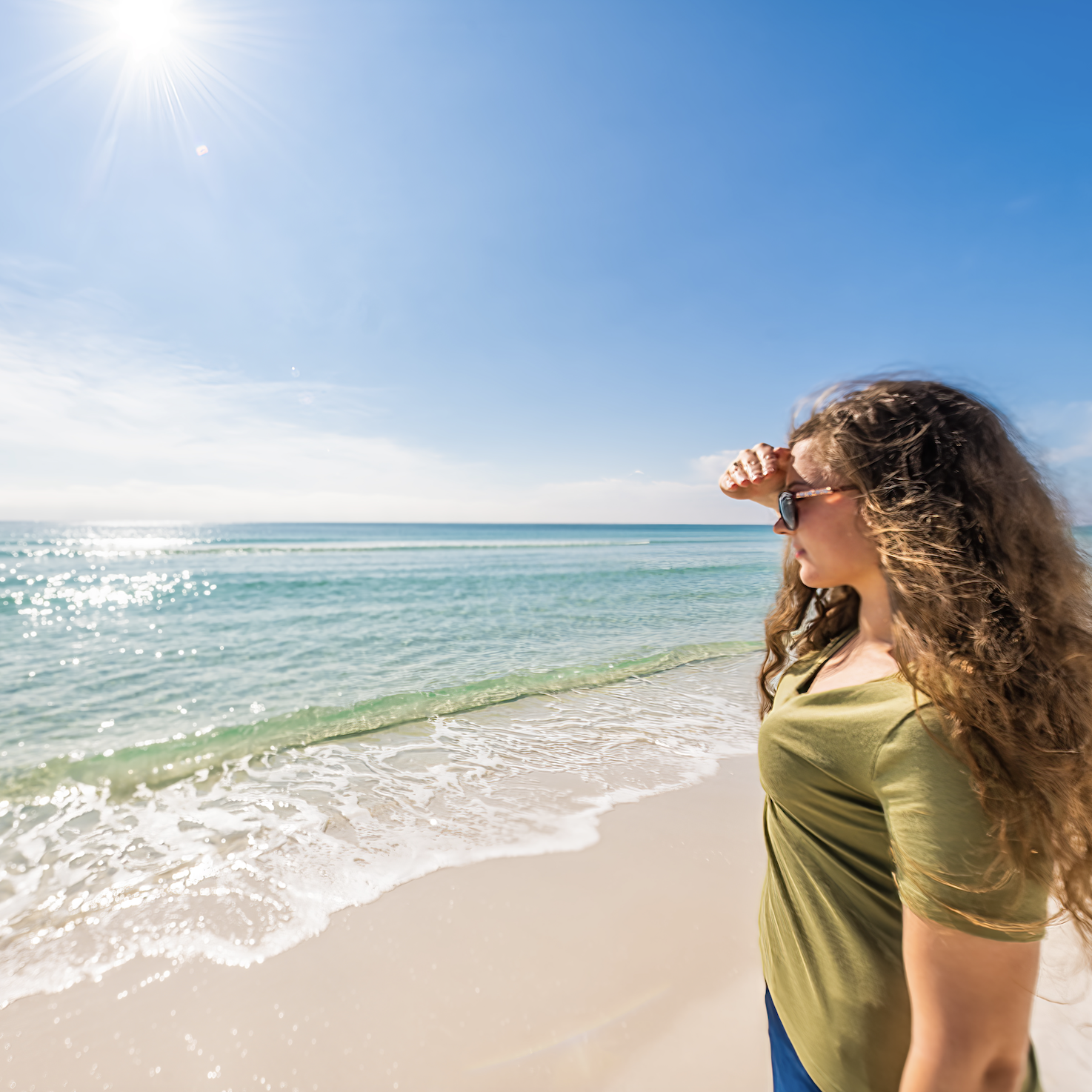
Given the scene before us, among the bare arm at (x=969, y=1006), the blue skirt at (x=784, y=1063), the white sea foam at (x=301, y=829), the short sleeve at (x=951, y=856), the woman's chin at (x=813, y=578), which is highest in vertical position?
the woman's chin at (x=813, y=578)

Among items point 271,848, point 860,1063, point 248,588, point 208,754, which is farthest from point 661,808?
point 248,588

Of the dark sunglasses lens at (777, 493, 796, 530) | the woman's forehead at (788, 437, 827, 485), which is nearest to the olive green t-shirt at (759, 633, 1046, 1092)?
the dark sunglasses lens at (777, 493, 796, 530)

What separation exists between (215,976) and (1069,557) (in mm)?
4282

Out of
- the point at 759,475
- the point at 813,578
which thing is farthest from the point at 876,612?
the point at 759,475

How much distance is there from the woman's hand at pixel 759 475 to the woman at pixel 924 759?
126mm

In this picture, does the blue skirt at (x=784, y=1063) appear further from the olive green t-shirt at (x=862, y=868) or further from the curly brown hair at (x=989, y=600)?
the curly brown hair at (x=989, y=600)

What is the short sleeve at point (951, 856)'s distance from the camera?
93 centimetres

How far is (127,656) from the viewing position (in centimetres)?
1148

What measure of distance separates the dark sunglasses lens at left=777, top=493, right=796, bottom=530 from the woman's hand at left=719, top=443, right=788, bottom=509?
0.11m

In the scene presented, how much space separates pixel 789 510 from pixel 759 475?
0.61 feet

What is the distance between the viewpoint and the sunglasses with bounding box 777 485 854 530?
4.85 ft

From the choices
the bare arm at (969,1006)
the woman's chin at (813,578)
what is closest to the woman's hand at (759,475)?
the woman's chin at (813,578)

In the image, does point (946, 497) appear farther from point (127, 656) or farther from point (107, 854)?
point (127, 656)

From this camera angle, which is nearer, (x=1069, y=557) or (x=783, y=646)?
→ (x=1069, y=557)
